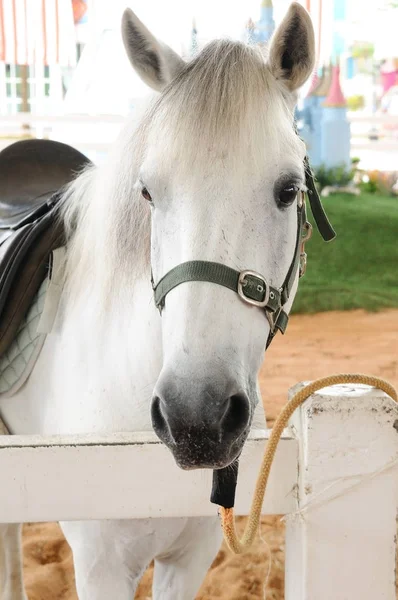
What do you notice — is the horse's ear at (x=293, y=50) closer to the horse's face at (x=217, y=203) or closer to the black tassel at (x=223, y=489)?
the horse's face at (x=217, y=203)

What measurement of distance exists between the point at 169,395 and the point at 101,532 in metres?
0.54

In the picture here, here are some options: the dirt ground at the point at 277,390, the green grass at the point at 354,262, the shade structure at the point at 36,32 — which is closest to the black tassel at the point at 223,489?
the dirt ground at the point at 277,390

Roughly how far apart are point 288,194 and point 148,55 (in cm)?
37

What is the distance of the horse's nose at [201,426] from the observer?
34.1 inches

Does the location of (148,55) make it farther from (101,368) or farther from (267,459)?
(267,459)

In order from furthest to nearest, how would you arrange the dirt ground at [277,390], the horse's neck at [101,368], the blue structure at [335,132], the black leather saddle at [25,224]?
1. the blue structure at [335,132]
2. the dirt ground at [277,390]
3. the black leather saddle at [25,224]
4. the horse's neck at [101,368]

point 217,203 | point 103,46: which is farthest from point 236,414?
point 103,46

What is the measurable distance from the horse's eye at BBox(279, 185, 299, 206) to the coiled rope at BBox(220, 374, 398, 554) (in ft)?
1.00

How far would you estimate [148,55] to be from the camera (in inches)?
45.6

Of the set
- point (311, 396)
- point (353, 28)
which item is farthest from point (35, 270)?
point (353, 28)

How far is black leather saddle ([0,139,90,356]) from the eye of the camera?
61.0 inches

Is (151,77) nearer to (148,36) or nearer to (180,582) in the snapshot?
(148,36)

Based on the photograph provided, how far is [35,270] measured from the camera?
61.0 inches

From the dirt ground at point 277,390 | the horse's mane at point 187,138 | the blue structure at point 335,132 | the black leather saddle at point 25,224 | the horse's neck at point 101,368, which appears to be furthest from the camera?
the blue structure at point 335,132
